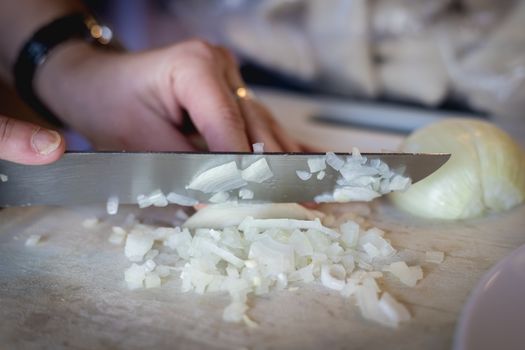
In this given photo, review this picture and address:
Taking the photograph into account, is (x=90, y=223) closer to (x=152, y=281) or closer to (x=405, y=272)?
(x=152, y=281)

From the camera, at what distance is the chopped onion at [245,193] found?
923mm

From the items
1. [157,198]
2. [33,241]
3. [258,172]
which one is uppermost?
[258,172]

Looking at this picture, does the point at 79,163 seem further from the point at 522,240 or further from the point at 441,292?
the point at 522,240

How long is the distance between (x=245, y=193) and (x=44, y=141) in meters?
0.36

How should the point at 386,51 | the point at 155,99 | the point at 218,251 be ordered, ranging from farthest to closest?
the point at 386,51 < the point at 155,99 < the point at 218,251

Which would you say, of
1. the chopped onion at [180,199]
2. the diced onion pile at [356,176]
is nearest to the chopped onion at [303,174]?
the diced onion pile at [356,176]

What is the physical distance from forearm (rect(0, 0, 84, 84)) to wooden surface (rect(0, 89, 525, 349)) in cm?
59

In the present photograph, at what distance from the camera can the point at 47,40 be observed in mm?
1297

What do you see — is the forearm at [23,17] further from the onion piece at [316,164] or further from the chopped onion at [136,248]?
the onion piece at [316,164]

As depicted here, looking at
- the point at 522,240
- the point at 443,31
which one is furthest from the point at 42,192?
the point at 443,31

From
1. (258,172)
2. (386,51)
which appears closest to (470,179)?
(258,172)

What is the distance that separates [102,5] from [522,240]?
1.92 m

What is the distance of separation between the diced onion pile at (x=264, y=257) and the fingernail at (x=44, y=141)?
21cm

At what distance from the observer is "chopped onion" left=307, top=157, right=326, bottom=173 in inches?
34.8
